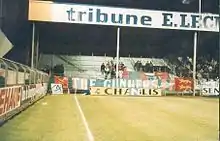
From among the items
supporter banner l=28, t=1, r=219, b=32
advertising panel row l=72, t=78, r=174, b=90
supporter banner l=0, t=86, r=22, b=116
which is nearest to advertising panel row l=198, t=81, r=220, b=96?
advertising panel row l=72, t=78, r=174, b=90

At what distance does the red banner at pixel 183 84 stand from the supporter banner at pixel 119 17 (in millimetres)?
7213

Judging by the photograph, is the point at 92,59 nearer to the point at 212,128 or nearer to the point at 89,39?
the point at 89,39

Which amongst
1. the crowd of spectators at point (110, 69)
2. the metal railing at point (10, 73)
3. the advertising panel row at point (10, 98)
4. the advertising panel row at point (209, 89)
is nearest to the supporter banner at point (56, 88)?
the crowd of spectators at point (110, 69)

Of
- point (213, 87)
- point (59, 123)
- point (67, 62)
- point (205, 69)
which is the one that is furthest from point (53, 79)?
point (59, 123)

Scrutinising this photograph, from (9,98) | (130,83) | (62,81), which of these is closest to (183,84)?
(130,83)

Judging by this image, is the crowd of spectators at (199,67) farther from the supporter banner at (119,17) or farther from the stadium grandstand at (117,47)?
the supporter banner at (119,17)

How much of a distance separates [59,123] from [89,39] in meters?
48.9

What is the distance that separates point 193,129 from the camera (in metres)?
15.0

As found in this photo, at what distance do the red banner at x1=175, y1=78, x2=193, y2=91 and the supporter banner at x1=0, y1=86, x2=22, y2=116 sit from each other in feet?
117

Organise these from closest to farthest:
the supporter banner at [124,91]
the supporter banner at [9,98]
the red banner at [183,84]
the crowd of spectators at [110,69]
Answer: the supporter banner at [9,98], the supporter banner at [124,91], the red banner at [183,84], the crowd of spectators at [110,69]

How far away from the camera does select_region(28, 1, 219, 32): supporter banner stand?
53.5 m

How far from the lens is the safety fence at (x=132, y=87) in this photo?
165 feet

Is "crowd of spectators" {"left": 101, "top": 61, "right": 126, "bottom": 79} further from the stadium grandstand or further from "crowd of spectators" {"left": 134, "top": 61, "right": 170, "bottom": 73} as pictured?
"crowd of spectators" {"left": 134, "top": 61, "right": 170, "bottom": 73}

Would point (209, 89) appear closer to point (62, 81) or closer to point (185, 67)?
point (185, 67)
